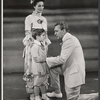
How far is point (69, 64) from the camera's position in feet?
6.41

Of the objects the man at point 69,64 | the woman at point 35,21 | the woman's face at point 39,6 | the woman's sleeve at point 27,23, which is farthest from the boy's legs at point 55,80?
the woman's face at point 39,6

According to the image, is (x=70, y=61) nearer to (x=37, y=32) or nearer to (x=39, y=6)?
(x=37, y=32)

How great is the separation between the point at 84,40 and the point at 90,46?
0.35 feet

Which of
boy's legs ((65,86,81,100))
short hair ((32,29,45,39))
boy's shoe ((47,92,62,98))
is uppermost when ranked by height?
short hair ((32,29,45,39))

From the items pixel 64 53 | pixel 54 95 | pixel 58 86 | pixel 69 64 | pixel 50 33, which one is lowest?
pixel 54 95

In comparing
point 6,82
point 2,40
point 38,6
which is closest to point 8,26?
point 2,40

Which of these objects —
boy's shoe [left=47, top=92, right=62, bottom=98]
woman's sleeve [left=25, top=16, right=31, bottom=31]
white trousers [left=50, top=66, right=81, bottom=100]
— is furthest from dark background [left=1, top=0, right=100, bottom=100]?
boy's shoe [left=47, top=92, right=62, bottom=98]

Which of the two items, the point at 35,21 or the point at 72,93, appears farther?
the point at 35,21

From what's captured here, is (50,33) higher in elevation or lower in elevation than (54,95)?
higher

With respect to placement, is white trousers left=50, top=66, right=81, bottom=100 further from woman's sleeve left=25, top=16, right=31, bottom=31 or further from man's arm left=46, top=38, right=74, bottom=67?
woman's sleeve left=25, top=16, right=31, bottom=31

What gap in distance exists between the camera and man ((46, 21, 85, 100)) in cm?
193

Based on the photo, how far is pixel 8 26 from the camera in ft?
6.83

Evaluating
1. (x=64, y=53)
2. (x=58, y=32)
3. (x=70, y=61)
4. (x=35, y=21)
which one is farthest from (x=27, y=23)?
(x=70, y=61)

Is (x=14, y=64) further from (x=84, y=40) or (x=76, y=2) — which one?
(x=76, y=2)
